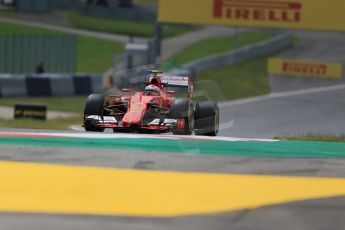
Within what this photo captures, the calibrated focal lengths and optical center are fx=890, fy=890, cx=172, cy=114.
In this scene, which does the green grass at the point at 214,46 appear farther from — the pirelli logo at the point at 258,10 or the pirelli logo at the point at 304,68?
the pirelli logo at the point at 258,10

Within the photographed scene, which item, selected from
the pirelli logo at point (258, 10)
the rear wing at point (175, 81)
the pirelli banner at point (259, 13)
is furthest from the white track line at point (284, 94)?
the rear wing at point (175, 81)

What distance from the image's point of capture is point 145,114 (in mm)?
13805

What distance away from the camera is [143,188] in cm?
768

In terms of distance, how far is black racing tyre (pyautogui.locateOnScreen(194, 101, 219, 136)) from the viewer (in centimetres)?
1427

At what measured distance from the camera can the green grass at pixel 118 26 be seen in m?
51.4

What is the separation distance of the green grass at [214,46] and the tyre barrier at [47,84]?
8.59 metres

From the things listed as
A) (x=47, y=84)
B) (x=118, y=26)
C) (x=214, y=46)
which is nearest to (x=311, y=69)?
(x=47, y=84)

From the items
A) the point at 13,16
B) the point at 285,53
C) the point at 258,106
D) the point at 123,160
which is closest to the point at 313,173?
the point at 123,160

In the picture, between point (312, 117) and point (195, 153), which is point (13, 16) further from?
point (195, 153)

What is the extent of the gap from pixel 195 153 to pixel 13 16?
43.5 m

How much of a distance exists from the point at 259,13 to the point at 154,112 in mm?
15060

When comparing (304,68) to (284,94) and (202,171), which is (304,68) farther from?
(202,171)

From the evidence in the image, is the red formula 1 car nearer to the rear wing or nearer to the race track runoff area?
the rear wing

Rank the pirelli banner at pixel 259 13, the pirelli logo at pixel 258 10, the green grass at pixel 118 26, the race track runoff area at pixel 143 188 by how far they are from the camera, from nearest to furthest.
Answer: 1. the race track runoff area at pixel 143 188
2. the pirelli banner at pixel 259 13
3. the pirelli logo at pixel 258 10
4. the green grass at pixel 118 26
